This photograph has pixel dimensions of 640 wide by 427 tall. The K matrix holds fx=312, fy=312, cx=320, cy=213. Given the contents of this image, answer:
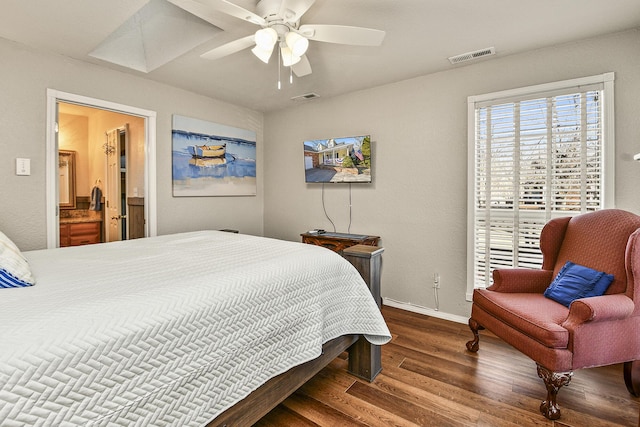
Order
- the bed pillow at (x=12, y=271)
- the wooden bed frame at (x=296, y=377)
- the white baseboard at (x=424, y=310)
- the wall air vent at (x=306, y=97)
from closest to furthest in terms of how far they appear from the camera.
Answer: the bed pillow at (x=12, y=271) → the wooden bed frame at (x=296, y=377) → the white baseboard at (x=424, y=310) → the wall air vent at (x=306, y=97)

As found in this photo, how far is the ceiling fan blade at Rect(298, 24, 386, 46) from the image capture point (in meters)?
1.83

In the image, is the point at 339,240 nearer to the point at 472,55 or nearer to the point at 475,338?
the point at 475,338

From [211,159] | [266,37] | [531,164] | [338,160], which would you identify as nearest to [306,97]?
[338,160]

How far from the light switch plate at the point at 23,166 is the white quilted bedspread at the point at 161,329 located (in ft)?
3.51

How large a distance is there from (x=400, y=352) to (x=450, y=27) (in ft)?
8.22

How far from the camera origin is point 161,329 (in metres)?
1.06

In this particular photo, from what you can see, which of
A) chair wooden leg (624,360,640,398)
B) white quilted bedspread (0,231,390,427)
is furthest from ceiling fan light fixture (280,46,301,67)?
chair wooden leg (624,360,640,398)

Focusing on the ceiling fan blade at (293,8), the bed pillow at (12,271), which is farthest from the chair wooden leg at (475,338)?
the bed pillow at (12,271)

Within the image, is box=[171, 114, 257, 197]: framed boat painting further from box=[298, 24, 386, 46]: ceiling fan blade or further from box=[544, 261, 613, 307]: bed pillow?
box=[544, 261, 613, 307]: bed pillow

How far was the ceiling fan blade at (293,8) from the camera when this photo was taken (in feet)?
5.49

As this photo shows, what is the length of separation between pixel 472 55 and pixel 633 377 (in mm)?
2619

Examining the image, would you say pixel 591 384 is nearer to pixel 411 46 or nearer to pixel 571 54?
pixel 571 54

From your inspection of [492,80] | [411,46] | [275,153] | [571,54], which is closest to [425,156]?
[492,80]

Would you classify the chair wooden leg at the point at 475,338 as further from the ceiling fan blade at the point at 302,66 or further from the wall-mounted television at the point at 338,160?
the ceiling fan blade at the point at 302,66
